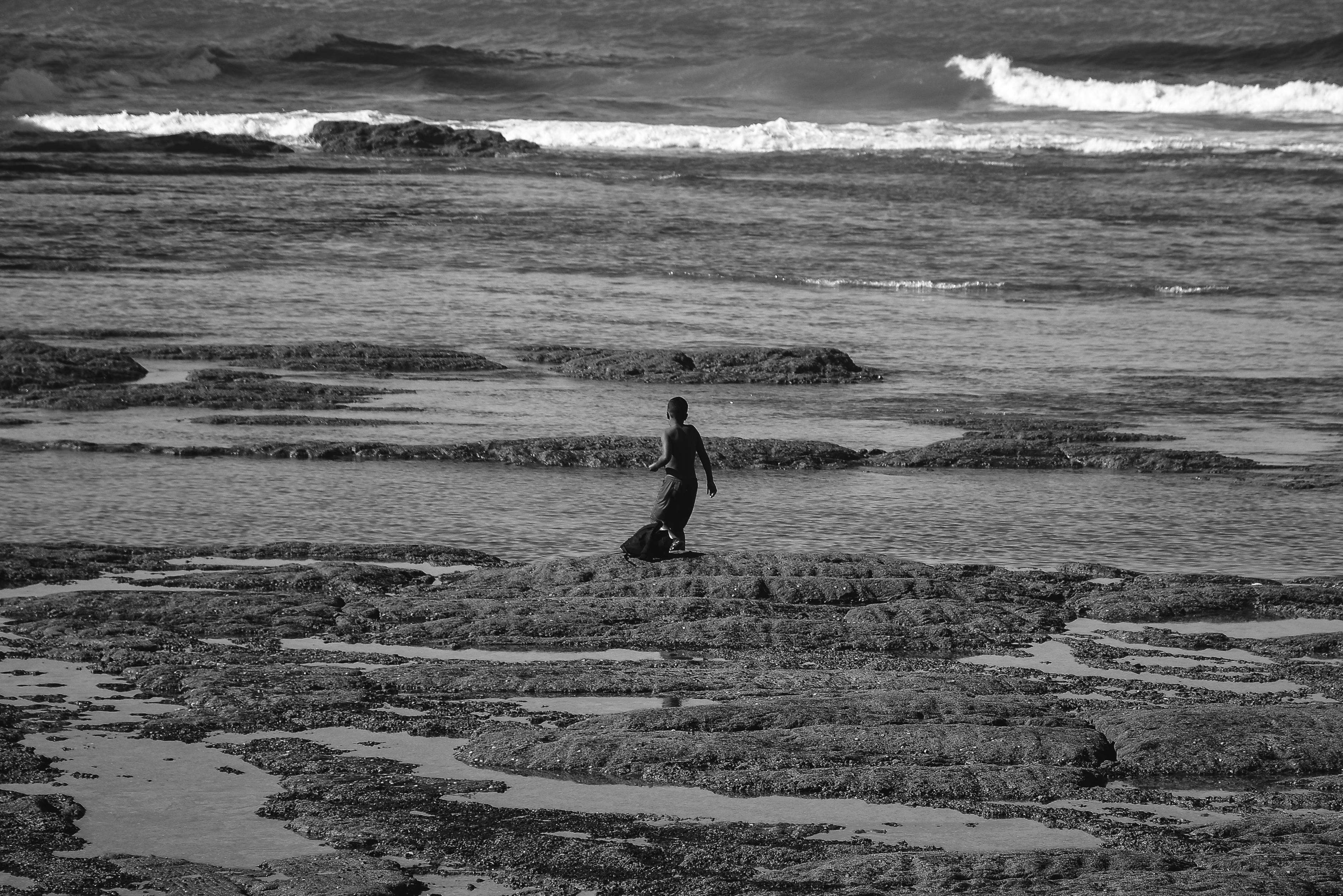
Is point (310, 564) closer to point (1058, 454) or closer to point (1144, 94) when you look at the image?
point (1058, 454)

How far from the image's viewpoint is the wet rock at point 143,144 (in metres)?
37.5

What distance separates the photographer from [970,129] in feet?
144

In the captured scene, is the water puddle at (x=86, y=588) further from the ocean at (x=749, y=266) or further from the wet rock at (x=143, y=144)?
the wet rock at (x=143, y=144)

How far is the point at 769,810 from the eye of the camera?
6188mm

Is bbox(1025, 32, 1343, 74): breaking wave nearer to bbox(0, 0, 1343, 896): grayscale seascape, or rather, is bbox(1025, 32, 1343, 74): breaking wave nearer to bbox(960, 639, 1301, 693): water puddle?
bbox(0, 0, 1343, 896): grayscale seascape

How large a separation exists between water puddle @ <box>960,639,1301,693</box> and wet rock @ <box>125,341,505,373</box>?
8.93m

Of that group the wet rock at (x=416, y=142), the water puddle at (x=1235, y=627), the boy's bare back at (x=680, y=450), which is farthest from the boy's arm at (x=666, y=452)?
the wet rock at (x=416, y=142)

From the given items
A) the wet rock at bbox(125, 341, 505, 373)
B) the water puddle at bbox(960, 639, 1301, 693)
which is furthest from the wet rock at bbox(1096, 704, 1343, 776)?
the wet rock at bbox(125, 341, 505, 373)

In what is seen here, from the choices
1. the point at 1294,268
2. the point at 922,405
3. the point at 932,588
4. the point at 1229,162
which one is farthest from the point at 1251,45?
the point at 932,588

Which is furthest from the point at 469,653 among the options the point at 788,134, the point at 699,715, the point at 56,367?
the point at 788,134

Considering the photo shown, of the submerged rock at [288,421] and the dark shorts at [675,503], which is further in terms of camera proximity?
the submerged rock at [288,421]

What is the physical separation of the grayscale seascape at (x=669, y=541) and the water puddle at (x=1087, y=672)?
0.10ft

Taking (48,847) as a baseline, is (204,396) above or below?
above

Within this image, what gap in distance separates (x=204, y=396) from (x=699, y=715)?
8.65 m
